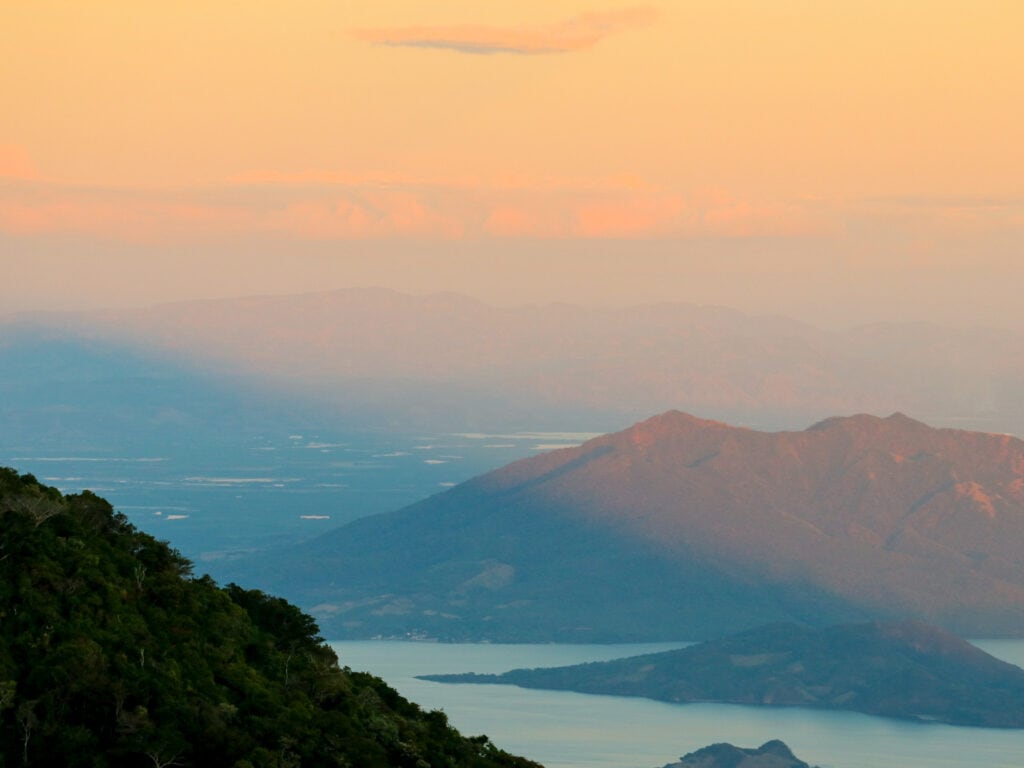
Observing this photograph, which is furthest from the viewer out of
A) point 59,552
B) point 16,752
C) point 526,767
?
point 526,767

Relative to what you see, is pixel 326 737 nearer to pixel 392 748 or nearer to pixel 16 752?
pixel 392 748

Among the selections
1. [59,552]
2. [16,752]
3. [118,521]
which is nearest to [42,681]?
[16,752]

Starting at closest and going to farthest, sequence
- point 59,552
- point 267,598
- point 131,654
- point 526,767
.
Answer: point 131,654
point 59,552
point 526,767
point 267,598

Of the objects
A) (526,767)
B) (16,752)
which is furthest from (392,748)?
(16,752)

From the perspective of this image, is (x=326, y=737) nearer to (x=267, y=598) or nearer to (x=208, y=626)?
(x=208, y=626)

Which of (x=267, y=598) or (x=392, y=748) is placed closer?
(x=392, y=748)

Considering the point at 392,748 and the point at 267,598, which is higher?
the point at 267,598
